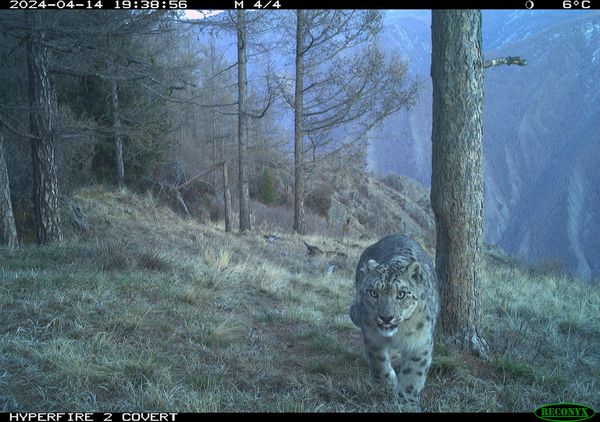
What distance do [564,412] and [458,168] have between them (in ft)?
8.51

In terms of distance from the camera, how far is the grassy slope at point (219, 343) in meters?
4.23

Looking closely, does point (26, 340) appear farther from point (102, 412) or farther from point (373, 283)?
point (373, 283)

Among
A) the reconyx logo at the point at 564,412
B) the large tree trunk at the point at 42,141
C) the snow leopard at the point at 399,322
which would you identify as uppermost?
the large tree trunk at the point at 42,141

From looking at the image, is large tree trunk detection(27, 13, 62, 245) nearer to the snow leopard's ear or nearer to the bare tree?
the snow leopard's ear

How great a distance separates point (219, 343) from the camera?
18.2ft

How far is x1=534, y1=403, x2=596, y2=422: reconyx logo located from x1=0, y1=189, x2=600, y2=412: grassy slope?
0.40ft

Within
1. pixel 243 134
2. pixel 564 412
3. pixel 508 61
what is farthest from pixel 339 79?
pixel 564 412

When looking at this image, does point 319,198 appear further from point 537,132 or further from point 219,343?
point 219,343

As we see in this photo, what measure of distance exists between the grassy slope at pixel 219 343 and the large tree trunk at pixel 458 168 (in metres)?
0.61

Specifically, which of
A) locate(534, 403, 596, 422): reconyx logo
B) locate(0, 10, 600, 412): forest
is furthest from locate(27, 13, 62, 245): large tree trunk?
locate(534, 403, 596, 422): reconyx logo

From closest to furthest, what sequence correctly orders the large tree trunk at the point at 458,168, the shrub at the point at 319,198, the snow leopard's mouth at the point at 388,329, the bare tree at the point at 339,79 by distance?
the snow leopard's mouth at the point at 388,329, the large tree trunk at the point at 458,168, the bare tree at the point at 339,79, the shrub at the point at 319,198

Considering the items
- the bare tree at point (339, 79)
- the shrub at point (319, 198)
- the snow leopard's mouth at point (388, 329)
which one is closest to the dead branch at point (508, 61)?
the snow leopard's mouth at point (388, 329)

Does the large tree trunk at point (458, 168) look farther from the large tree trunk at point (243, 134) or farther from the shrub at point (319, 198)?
the shrub at point (319, 198)

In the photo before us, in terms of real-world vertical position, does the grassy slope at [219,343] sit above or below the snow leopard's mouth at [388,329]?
below
